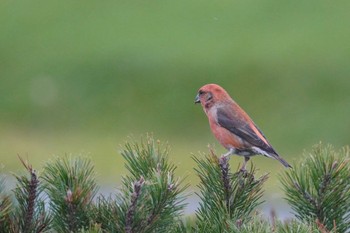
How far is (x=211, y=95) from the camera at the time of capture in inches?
231

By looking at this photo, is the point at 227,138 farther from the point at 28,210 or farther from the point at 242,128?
the point at 28,210

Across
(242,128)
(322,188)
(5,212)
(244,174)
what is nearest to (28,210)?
(5,212)

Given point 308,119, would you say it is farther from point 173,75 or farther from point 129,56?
point 129,56

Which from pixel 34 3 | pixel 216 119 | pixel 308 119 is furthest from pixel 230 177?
pixel 34 3

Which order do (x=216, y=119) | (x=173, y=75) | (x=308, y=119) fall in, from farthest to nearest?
(x=173, y=75) → (x=308, y=119) → (x=216, y=119)

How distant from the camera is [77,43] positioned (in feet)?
58.1

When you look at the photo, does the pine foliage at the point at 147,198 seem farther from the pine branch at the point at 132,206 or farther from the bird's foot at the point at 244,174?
the bird's foot at the point at 244,174

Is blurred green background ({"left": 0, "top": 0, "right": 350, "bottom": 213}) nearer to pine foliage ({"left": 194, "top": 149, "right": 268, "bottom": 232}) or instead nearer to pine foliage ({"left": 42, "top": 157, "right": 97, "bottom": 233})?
pine foliage ({"left": 194, "top": 149, "right": 268, "bottom": 232})

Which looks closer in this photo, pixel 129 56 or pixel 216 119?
pixel 216 119

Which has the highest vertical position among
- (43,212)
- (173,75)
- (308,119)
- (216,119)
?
(173,75)

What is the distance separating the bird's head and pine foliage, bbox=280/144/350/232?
273 centimetres

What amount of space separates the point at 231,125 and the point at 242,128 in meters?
0.09

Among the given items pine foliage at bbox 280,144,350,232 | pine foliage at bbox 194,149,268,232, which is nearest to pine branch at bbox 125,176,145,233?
pine foliage at bbox 194,149,268,232

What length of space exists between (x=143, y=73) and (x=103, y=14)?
114 inches
